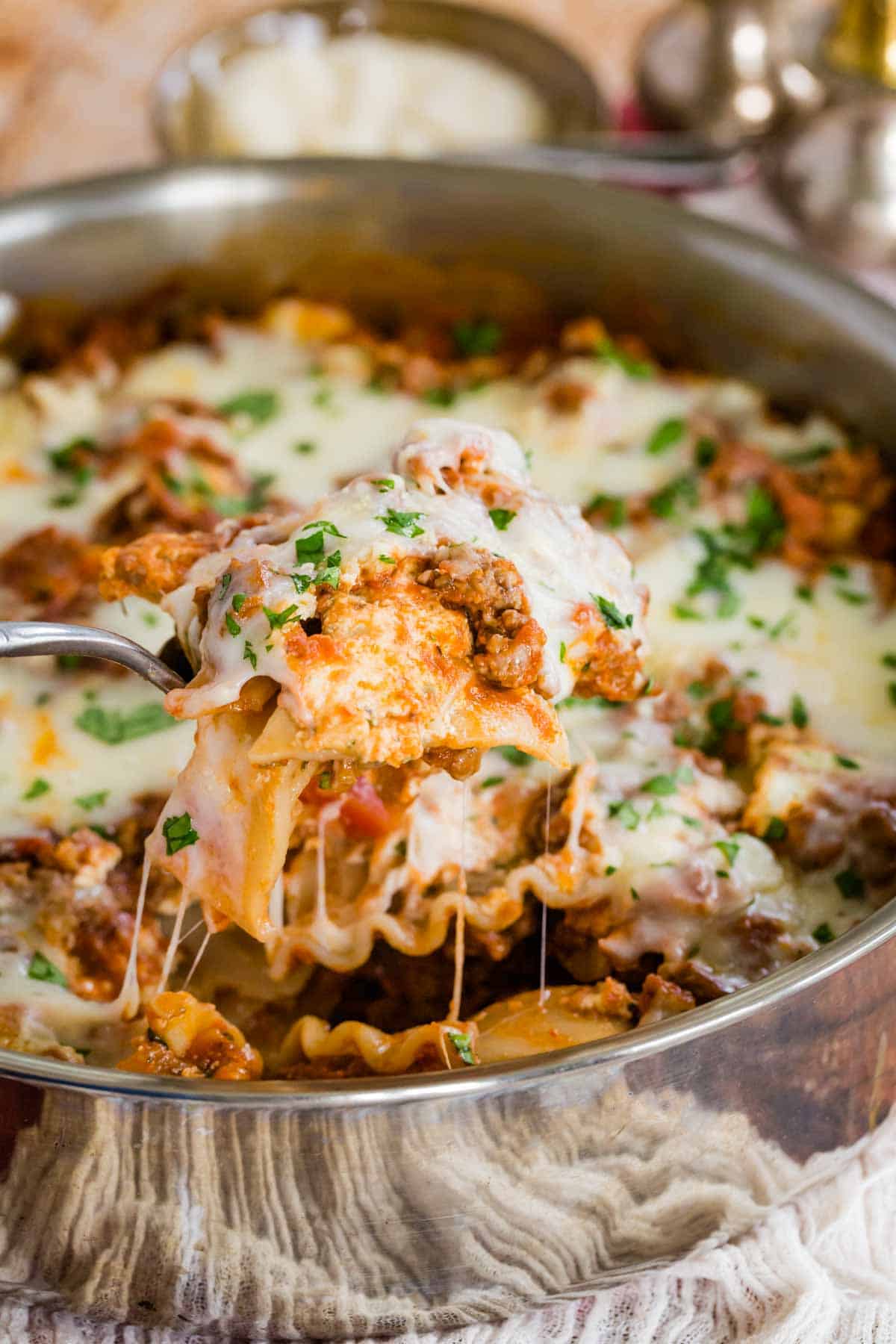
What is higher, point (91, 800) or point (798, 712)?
point (798, 712)

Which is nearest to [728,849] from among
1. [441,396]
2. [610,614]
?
[610,614]

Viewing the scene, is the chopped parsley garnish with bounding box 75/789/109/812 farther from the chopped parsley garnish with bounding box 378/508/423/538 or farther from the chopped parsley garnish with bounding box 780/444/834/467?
the chopped parsley garnish with bounding box 780/444/834/467

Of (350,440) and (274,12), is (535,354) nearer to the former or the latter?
(350,440)

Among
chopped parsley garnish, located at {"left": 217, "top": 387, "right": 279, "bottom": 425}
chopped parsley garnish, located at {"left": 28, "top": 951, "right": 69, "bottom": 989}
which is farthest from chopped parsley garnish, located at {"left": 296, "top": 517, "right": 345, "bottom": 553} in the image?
chopped parsley garnish, located at {"left": 217, "top": 387, "right": 279, "bottom": 425}

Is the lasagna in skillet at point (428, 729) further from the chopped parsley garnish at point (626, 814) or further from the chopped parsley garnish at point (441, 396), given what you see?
the chopped parsley garnish at point (441, 396)

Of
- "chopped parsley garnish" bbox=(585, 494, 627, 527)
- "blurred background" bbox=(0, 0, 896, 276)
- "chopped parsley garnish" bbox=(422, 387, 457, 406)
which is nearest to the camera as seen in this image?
"chopped parsley garnish" bbox=(585, 494, 627, 527)

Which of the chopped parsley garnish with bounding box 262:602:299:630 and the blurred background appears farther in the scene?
the blurred background

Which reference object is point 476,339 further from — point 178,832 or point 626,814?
point 178,832
